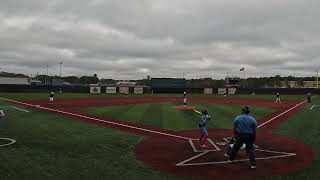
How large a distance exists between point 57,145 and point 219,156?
636 cm

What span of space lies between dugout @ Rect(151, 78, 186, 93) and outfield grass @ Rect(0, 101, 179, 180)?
191 feet

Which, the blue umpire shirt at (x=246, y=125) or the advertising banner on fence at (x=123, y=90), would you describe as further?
the advertising banner on fence at (x=123, y=90)

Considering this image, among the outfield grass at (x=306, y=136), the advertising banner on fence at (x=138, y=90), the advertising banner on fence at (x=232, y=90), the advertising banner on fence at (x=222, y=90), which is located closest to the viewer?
A: the outfield grass at (x=306, y=136)

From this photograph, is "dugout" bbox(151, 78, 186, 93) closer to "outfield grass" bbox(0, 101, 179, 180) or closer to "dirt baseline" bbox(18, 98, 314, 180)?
"outfield grass" bbox(0, 101, 179, 180)

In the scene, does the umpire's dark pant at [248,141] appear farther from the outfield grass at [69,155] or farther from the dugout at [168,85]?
the dugout at [168,85]

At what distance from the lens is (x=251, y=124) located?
38.2 ft

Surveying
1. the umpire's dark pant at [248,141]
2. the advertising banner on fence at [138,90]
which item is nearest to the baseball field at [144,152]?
the umpire's dark pant at [248,141]

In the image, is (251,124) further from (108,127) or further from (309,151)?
(108,127)

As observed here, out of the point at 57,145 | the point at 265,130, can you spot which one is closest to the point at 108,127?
the point at 57,145

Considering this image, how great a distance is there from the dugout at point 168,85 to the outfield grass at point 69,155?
58080 millimetres

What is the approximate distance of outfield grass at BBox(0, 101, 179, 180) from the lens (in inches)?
416

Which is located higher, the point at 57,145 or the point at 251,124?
the point at 251,124

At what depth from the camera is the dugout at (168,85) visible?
77688 mm

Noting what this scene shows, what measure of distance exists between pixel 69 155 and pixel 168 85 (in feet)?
215
